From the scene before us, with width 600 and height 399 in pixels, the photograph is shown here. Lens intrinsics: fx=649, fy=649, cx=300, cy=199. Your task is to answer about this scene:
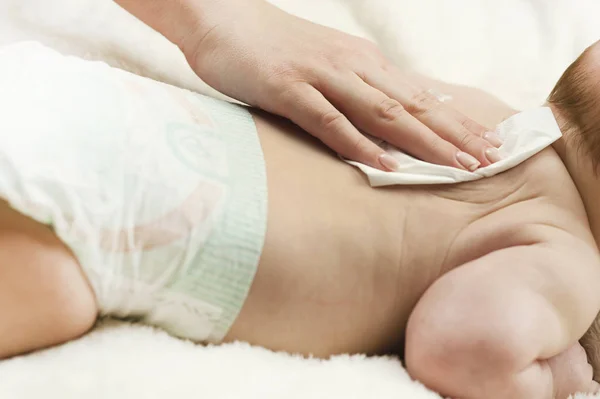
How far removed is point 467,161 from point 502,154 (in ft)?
0.19

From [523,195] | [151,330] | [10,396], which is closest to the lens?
[10,396]

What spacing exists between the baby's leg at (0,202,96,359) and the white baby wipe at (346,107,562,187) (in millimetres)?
343

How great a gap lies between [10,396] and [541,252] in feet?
1.81

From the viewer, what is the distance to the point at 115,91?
0.67 meters

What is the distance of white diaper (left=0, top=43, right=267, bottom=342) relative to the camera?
0.59 metres

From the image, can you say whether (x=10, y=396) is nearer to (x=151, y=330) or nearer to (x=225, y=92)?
(x=151, y=330)

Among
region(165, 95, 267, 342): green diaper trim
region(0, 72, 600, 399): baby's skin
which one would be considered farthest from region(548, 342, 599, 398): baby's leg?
region(165, 95, 267, 342): green diaper trim

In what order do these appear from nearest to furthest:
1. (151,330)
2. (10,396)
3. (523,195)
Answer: (10,396), (151,330), (523,195)

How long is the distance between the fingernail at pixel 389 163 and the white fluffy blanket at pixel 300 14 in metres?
0.22

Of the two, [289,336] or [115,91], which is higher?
[115,91]

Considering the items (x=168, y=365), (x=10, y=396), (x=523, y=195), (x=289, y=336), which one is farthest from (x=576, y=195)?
(x=10, y=396)

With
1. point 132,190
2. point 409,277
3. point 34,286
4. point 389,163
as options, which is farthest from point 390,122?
point 34,286

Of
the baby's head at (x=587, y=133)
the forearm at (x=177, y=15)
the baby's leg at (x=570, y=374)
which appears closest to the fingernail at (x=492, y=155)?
the baby's head at (x=587, y=133)

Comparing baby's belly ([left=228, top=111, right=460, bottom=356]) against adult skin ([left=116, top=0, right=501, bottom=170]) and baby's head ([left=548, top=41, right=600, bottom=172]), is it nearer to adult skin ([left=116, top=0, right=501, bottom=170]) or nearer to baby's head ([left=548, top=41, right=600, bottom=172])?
adult skin ([left=116, top=0, right=501, bottom=170])
